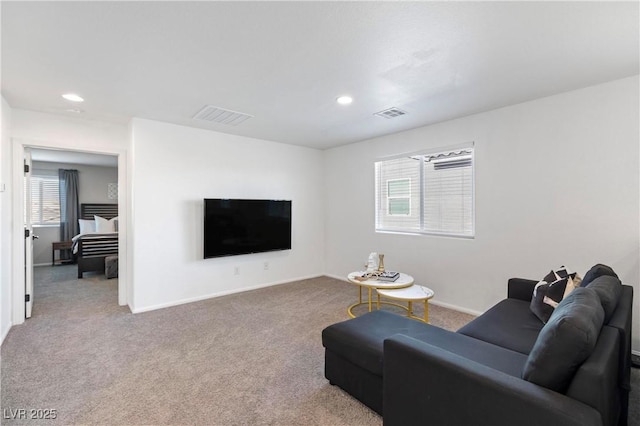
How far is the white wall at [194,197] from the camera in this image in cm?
379

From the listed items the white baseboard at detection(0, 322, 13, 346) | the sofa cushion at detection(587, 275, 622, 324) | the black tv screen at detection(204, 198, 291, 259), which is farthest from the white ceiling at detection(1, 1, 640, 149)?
the white baseboard at detection(0, 322, 13, 346)

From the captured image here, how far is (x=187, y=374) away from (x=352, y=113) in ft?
10.00

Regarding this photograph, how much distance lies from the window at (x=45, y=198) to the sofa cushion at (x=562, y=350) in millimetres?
9285

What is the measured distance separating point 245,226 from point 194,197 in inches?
32.6

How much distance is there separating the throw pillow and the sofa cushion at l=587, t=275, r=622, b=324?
337 millimetres

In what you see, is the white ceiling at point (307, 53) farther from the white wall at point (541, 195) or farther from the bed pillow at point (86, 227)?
the bed pillow at point (86, 227)

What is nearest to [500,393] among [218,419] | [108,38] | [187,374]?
[218,419]

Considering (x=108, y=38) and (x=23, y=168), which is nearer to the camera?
(x=108, y=38)

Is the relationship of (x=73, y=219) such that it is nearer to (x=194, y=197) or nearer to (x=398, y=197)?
(x=194, y=197)

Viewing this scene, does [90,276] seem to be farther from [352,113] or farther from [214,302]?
[352,113]

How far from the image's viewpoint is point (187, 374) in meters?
2.36

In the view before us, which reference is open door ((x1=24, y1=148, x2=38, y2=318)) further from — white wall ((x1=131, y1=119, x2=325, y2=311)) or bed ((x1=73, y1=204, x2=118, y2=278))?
bed ((x1=73, y1=204, x2=118, y2=278))

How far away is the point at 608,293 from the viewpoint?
1697 millimetres

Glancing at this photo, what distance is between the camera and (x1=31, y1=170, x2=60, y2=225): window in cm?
699
